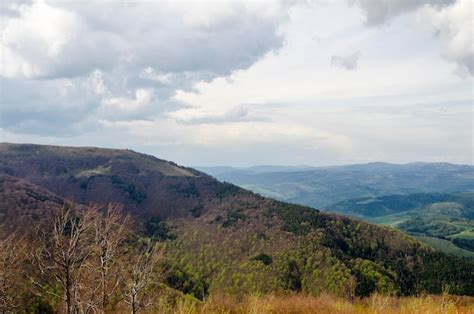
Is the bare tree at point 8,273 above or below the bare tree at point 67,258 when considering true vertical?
below

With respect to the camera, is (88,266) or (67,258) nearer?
(67,258)

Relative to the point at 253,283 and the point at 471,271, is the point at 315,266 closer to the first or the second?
the point at 253,283

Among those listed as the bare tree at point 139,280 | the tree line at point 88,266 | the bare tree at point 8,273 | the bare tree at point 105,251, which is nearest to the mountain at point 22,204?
the tree line at point 88,266

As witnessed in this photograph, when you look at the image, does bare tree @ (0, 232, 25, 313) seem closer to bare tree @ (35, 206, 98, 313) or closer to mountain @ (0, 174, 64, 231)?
bare tree @ (35, 206, 98, 313)

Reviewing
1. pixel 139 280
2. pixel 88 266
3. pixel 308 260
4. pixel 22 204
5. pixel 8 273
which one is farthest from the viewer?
pixel 308 260

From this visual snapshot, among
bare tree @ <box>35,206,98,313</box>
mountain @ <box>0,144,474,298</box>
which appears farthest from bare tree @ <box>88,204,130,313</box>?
mountain @ <box>0,144,474,298</box>

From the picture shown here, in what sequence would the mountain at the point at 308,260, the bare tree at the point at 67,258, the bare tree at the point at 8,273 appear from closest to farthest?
1. the bare tree at the point at 67,258
2. the bare tree at the point at 8,273
3. the mountain at the point at 308,260

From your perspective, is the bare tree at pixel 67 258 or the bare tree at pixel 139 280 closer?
the bare tree at pixel 139 280

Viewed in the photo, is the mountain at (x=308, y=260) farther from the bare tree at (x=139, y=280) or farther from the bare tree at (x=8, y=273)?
the bare tree at (x=139, y=280)

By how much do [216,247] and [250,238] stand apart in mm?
16278

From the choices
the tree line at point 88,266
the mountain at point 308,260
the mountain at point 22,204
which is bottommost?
the mountain at point 308,260

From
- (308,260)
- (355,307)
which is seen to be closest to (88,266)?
(355,307)

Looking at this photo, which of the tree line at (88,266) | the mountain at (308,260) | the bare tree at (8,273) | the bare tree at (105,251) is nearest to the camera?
the tree line at (88,266)

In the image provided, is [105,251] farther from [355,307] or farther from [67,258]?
[355,307]
